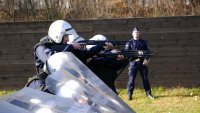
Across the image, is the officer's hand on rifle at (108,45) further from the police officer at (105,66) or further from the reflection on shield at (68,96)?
the reflection on shield at (68,96)

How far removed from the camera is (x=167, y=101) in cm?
1267

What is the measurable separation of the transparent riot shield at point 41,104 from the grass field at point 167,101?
769 centimetres

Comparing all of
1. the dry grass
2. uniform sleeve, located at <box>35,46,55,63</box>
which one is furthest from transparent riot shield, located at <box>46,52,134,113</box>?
the dry grass

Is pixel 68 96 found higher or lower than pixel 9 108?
lower

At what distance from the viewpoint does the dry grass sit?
1493cm

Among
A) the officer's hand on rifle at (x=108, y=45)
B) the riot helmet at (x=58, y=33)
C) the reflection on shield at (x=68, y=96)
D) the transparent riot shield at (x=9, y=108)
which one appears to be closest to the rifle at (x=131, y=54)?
the officer's hand on rifle at (x=108, y=45)

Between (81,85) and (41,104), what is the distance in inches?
31.3

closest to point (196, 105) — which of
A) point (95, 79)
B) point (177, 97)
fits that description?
point (177, 97)

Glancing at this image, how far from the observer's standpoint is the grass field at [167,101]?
450 inches

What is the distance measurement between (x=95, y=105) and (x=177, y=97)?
9.89 meters

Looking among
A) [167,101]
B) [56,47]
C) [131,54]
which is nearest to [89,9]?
[167,101]

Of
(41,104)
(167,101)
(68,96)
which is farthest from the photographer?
(167,101)

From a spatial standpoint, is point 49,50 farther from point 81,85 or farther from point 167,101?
point 167,101

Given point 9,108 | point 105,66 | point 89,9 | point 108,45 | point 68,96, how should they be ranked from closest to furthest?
1. point 9,108
2. point 68,96
3. point 108,45
4. point 105,66
5. point 89,9
